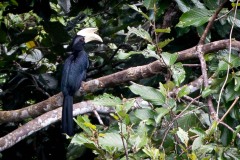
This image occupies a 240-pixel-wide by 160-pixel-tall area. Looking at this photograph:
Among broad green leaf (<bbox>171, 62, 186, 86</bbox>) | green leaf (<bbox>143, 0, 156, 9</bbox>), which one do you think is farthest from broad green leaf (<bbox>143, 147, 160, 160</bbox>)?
green leaf (<bbox>143, 0, 156, 9</bbox>)

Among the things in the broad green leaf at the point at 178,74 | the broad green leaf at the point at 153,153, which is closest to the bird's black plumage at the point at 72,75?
the broad green leaf at the point at 178,74

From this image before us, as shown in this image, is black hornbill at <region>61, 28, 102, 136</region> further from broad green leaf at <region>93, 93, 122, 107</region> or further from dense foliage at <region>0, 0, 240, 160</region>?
broad green leaf at <region>93, 93, 122, 107</region>

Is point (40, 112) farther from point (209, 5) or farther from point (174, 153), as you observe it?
point (174, 153)

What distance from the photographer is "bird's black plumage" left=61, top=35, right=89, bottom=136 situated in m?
3.77

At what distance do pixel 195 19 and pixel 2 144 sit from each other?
1.47 metres

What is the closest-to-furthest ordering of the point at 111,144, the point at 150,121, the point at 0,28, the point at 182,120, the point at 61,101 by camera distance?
1. the point at 111,144
2. the point at 150,121
3. the point at 182,120
4. the point at 61,101
5. the point at 0,28

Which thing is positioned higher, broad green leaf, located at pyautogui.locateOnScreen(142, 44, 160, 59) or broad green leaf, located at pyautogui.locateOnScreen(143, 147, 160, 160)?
broad green leaf, located at pyautogui.locateOnScreen(142, 44, 160, 59)

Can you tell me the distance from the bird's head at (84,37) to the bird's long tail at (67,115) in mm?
770

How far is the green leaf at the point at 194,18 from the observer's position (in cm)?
275

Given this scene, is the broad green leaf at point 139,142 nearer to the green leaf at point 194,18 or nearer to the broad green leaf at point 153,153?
the broad green leaf at point 153,153

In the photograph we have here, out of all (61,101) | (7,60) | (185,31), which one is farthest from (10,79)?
(185,31)

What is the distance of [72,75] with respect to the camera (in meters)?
4.59

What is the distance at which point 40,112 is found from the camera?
363 centimetres

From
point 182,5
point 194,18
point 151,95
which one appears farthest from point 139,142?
point 182,5
